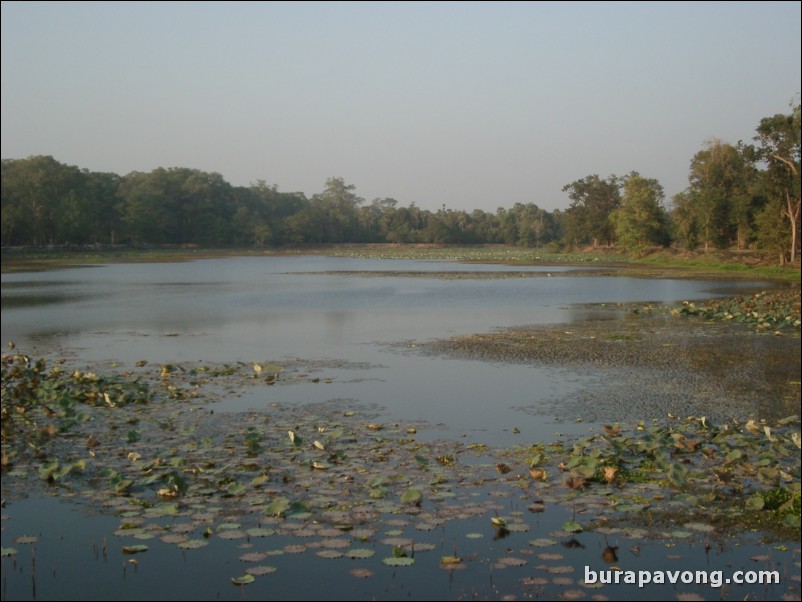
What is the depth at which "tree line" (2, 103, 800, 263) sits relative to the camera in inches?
1694

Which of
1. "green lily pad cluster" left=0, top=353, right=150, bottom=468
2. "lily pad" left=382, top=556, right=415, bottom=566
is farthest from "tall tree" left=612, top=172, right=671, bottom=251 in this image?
"lily pad" left=382, top=556, right=415, bottom=566

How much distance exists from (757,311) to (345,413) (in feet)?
55.5

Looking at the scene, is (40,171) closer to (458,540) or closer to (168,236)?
(458,540)

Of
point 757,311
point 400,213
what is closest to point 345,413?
point 757,311

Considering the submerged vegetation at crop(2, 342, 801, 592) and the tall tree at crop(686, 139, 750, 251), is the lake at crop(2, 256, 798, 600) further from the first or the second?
the tall tree at crop(686, 139, 750, 251)

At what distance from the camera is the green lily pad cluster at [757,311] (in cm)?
2073

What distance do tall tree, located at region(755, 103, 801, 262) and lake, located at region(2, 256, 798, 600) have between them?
885 inches

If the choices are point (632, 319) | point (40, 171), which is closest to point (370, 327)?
point (632, 319)

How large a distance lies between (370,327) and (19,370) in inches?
430

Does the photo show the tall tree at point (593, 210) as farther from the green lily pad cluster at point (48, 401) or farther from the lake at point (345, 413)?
the green lily pad cluster at point (48, 401)

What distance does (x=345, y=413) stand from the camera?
35.5 feet

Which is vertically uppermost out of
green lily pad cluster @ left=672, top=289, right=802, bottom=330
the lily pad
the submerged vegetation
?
green lily pad cluster @ left=672, top=289, right=802, bottom=330

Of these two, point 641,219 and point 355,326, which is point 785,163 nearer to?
point 641,219

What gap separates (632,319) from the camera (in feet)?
76.2
